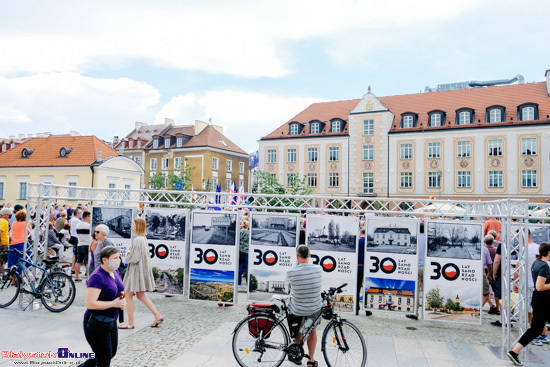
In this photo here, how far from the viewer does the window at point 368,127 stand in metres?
49.2

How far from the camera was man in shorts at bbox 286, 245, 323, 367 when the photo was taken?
6270 millimetres

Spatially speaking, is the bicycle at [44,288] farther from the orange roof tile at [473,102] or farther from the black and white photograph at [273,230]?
the orange roof tile at [473,102]

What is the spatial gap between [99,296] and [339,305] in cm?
590

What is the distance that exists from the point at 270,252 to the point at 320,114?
45.9 m

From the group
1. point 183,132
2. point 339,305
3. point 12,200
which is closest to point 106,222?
point 339,305

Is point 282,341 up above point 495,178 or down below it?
below

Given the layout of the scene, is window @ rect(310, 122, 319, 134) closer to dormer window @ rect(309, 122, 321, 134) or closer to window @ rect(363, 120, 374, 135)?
dormer window @ rect(309, 122, 321, 134)

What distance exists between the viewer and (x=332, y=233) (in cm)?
969

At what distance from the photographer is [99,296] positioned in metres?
5.04

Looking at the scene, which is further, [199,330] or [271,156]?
[271,156]

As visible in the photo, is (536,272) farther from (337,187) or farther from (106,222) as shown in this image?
(337,187)

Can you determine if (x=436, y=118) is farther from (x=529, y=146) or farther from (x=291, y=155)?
(x=291, y=155)

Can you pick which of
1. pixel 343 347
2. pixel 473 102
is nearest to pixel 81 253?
pixel 343 347

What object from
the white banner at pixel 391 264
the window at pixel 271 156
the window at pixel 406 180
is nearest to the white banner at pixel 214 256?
the white banner at pixel 391 264
